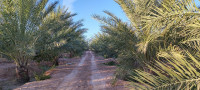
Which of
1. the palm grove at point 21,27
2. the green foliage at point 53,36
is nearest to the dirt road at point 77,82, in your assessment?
the palm grove at point 21,27

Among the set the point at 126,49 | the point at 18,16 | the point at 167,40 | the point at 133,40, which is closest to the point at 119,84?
the point at 126,49

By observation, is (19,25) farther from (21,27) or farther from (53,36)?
(53,36)

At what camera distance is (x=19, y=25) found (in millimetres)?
7520

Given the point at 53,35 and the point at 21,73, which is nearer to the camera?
the point at 21,73

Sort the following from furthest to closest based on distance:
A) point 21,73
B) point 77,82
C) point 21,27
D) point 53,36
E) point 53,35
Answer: point 53,35 < point 53,36 < point 21,73 < point 21,27 < point 77,82

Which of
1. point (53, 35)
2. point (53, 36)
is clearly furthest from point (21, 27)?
point (53, 35)

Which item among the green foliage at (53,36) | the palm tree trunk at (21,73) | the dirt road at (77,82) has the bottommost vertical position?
the dirt road at (77,82)

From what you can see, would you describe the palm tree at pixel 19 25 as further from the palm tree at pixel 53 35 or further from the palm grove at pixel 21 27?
the palm tree at pixel 53 35

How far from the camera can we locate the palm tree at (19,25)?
6.88 m

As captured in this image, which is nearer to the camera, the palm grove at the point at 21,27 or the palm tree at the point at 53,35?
the palm grove at the point at 21,27

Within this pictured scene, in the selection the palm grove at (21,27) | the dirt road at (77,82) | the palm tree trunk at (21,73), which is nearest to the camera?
the dirt road at (77,82)

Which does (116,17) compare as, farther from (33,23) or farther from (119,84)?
(33,23)

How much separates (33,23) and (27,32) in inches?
21.8

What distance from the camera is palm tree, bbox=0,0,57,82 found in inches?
271
